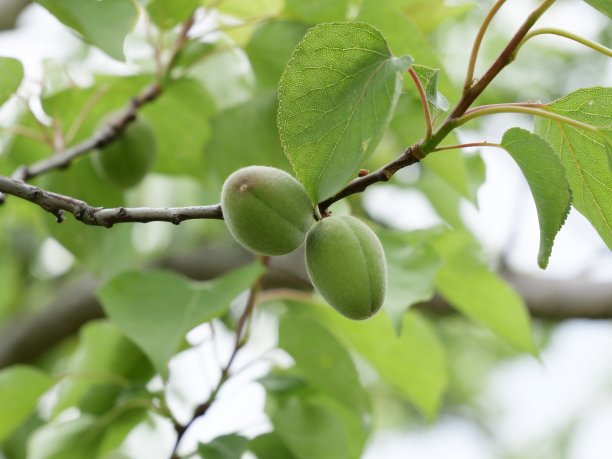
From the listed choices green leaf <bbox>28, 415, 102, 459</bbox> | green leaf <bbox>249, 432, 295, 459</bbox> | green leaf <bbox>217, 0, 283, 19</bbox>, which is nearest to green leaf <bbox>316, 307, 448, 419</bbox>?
green leaf <bbox>249, 432, 295, 459</bbox>

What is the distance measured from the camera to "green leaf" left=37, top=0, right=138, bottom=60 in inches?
44.9

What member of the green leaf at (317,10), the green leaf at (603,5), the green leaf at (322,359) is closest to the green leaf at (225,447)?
the green leaf at (322,359)

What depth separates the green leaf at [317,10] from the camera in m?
1.42

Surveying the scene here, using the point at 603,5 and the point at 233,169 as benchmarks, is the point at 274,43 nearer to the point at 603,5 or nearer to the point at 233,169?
the point at 233,169

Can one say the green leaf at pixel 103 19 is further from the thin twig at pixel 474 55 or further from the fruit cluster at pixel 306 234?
the thin twig at pixel 474 55

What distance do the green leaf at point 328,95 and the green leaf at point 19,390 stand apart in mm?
888

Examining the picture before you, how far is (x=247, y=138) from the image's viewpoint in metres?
1.56

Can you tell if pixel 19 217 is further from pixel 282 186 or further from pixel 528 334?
pixel 282 186

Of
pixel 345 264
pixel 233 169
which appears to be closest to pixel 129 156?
pixel 233 169

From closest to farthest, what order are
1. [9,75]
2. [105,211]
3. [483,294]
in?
[105,211]
[9,75]
[483,294]

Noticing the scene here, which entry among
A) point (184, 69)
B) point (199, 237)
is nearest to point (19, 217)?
point (199, 237)

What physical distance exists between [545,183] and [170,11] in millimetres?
869

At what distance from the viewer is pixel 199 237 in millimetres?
3053

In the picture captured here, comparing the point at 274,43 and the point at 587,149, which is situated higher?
the point at 587,149
